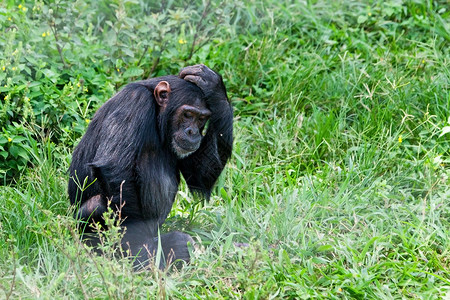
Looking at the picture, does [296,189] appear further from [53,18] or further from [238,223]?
[53,18]

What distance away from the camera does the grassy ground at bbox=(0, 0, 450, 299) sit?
158 inches

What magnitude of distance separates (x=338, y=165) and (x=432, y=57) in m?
1.86

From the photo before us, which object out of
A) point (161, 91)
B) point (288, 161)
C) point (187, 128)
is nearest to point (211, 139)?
point (187, 128)

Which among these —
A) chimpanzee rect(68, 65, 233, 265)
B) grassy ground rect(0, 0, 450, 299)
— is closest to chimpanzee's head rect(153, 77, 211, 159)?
chimpanzee rect(68, 65, 233, 265)

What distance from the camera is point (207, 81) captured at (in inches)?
185

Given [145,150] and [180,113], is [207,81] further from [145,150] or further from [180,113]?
[145,150]

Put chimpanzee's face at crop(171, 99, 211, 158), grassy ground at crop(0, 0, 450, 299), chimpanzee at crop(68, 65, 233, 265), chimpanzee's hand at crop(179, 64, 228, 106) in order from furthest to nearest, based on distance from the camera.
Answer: chimpanzee's hand at crop(179, 64, 228, 106) → chimpanzee's face at crop(171, 99, 211, 158) → chimpanzee at crop(68, 65, 233, 265) → grassy ground at crop(0, 0, 450, 299)

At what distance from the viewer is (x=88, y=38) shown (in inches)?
258

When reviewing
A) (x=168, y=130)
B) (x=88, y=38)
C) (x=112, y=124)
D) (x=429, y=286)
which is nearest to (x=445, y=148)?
(x=429, y=286)

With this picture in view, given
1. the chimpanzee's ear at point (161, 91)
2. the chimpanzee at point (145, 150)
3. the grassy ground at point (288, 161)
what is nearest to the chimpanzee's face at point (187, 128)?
the chimpanzee at point (145, 150)

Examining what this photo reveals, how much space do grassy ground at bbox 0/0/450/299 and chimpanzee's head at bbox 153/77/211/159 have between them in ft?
1.94

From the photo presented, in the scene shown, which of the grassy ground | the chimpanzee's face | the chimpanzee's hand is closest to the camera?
the grassy ground

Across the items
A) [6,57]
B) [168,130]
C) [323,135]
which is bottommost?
[323,135]

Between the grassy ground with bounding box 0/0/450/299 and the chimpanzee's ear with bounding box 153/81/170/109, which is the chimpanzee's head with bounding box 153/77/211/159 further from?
the grassy ground with bounding box 0/0/450/299
